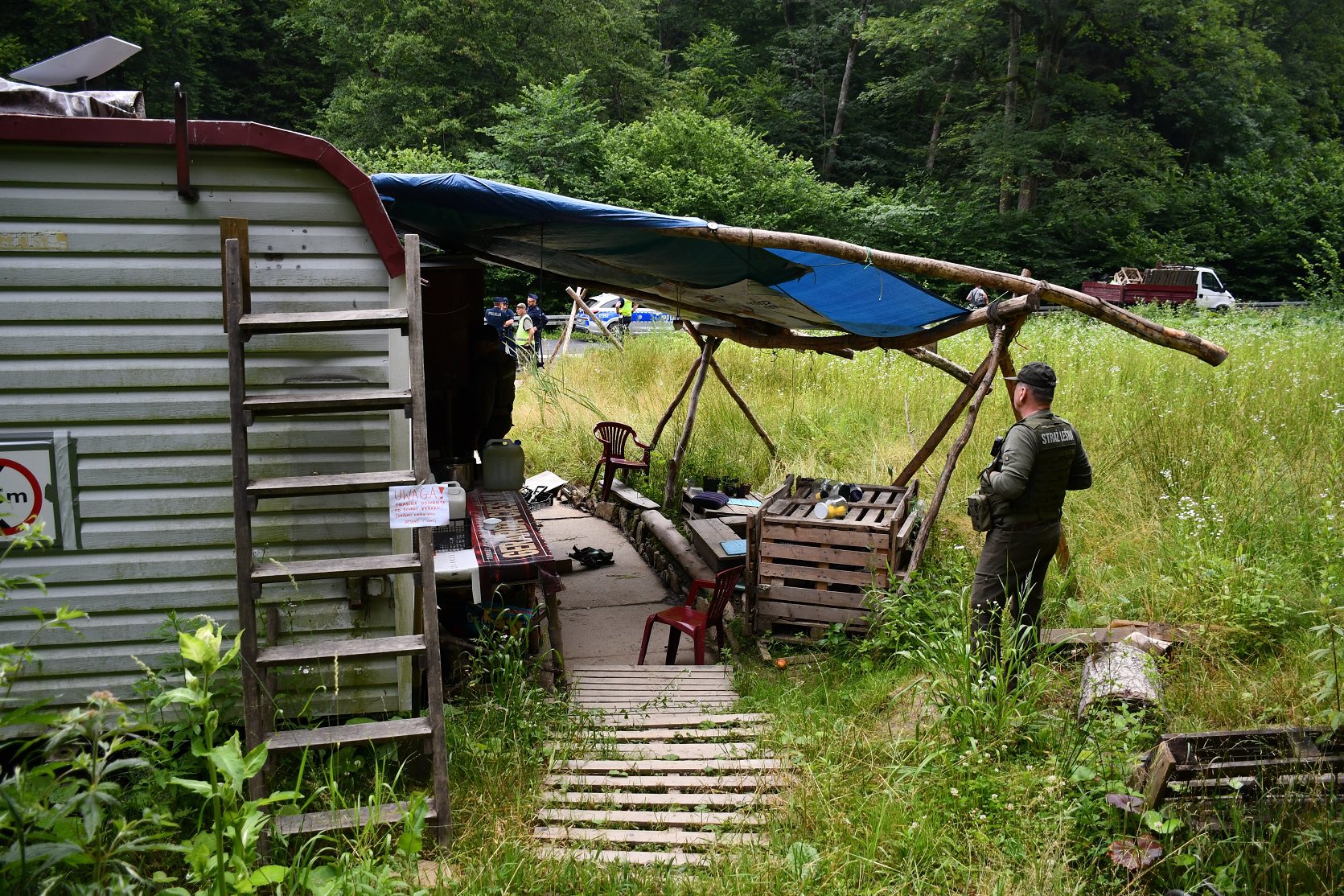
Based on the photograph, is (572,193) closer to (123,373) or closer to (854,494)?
(854,494)

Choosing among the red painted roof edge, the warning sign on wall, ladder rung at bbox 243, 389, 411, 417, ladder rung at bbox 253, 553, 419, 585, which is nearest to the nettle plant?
ladder rung at bbox 253, 553, 419, 585

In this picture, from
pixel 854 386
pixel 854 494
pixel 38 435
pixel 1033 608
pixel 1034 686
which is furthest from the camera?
pixel 854 386

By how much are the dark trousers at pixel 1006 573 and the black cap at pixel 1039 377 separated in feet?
2.53

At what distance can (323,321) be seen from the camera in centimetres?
394

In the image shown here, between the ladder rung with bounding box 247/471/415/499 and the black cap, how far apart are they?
3.34m

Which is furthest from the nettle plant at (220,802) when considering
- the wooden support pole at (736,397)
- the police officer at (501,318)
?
the police officer at (501,318)

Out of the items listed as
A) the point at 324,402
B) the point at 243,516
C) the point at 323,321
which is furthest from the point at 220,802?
the point at 323,321

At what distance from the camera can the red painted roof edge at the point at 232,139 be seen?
3.95m

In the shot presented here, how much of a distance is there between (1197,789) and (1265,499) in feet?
11.9

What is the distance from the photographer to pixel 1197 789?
3699 millimetres

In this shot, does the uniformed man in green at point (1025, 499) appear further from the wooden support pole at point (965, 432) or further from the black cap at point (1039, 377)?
the wooden support pole at point (965, 432)

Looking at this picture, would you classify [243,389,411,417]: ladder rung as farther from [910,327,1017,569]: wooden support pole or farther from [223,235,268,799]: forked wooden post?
[910,327,1017,569]: wooden support pole

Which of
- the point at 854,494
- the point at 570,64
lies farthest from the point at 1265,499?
the point at 570,64

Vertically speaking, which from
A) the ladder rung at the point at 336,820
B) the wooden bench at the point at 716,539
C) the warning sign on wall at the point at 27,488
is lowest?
the wooden bench at the point at 716,539
